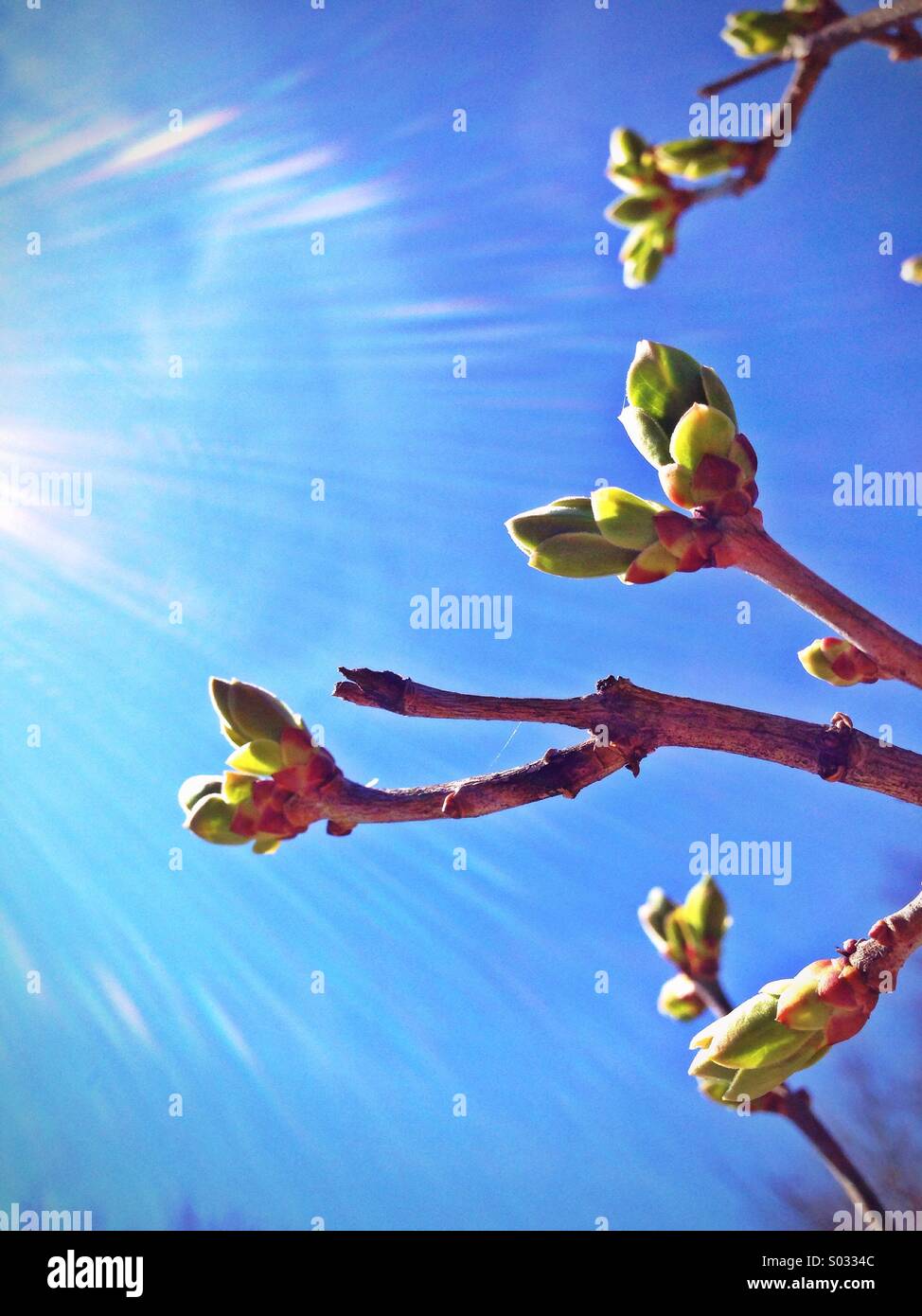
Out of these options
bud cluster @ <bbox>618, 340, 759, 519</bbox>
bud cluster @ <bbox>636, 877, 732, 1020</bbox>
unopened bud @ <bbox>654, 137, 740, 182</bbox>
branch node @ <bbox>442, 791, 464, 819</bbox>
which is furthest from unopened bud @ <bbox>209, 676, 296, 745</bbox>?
unopened bud @ <bbox>654, 137, 740, 182</bbox>

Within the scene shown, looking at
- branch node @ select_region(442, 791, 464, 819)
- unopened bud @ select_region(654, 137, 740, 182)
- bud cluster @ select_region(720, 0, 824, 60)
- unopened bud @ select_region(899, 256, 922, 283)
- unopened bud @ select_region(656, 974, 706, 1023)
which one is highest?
bud cluster @ select_region(720, 0, 824, 60)

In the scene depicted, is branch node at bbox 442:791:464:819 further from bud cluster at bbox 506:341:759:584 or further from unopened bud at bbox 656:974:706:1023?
unopened bud at bbox 656:974:706:1023

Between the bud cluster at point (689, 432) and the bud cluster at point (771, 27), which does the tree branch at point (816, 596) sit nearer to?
the bud cluster at point (689, 432)

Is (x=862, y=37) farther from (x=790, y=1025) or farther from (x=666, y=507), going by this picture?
(x=790, y=1025)

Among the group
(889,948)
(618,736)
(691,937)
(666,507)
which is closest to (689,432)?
(666,507)

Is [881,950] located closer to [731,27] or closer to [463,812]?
[463,812]
